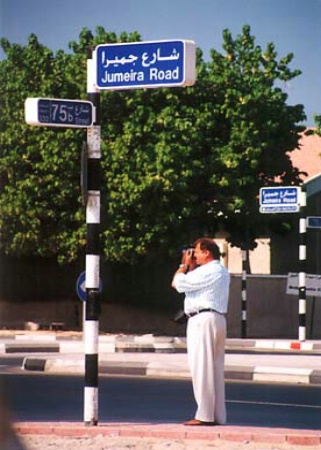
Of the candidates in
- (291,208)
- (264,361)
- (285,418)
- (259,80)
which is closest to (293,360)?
(264,361)

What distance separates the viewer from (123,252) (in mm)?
28516

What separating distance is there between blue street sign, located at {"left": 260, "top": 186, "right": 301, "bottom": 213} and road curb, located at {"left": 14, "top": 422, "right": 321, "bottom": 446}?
11139 mm

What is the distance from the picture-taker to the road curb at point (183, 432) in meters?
9.21

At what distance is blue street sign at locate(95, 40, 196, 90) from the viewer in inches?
355

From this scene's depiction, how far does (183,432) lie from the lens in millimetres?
9359

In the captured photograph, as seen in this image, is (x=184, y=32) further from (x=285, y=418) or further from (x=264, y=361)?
(x=264, y=361)

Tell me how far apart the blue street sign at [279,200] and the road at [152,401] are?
5.30 meters

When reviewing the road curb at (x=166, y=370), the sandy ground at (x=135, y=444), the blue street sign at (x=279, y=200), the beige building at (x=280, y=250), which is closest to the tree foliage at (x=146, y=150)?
the beige building at (x=280, y=250)

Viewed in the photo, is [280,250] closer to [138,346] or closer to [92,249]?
[138,346]

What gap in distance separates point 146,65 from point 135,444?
2.26m

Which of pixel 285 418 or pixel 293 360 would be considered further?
pixel 293 360

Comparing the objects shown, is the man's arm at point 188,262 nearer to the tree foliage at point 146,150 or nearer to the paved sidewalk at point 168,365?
the paved sidewalk at point 168,365

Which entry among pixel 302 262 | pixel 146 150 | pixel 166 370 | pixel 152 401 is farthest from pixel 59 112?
pixel 146 150

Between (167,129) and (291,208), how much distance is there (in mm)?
7698
